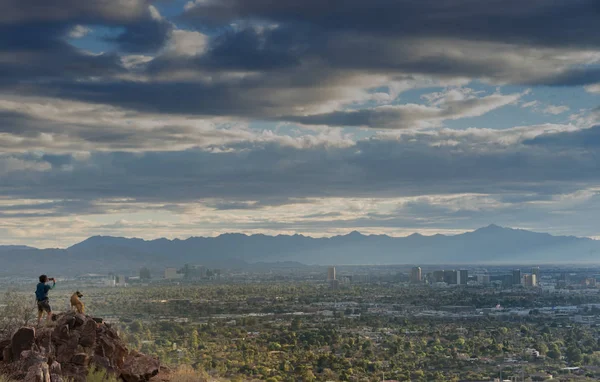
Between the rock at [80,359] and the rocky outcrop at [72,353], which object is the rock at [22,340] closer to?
the rocky outcrop at [72,353]

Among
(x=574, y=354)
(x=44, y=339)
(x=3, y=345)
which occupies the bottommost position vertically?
(x=574, y=354)

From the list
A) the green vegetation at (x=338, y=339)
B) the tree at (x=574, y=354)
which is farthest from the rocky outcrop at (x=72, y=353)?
the tree at (x=574, y=354)

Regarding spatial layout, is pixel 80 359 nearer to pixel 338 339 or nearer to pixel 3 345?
pixel 3 345

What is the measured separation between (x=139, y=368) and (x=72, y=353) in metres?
2.60

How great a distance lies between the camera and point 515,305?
190375 millimetres

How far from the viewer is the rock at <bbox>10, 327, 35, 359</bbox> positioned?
28.4 meters

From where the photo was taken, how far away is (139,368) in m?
30.8

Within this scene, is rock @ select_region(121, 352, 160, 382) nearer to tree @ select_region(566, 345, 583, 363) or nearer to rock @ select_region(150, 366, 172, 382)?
rock @ select_region(150, 366, 172, 382)

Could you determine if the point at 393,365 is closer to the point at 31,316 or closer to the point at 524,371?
the point at 524,371

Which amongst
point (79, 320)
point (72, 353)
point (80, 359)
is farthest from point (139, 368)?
point (79, 320)

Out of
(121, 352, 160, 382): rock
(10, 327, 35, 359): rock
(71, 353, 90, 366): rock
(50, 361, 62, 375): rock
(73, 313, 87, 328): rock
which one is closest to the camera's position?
(50, 361, 62, 375): rock

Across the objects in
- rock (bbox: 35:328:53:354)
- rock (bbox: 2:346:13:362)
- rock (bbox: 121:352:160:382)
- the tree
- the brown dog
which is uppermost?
the brown dog

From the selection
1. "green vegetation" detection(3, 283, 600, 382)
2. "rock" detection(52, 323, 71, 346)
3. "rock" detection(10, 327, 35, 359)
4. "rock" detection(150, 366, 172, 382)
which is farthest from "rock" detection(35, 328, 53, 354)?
"green vegetation" detection(3, 283, 600, 382)

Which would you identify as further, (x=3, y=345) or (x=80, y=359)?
(x=3, y=345)
